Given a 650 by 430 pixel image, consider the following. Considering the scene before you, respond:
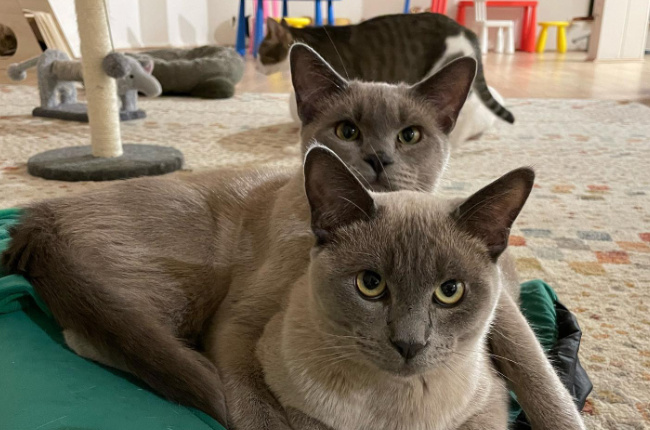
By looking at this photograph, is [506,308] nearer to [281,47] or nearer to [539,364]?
[539,364]

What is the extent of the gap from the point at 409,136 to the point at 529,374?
0.50 meters

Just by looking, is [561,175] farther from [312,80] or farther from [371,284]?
[371,284]

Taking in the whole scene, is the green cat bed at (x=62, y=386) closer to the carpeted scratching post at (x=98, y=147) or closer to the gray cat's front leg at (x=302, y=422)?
the gray cat's front leg at (x=302, y=422)

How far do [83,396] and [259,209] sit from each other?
492 millimetres

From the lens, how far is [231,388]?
933 millimetres

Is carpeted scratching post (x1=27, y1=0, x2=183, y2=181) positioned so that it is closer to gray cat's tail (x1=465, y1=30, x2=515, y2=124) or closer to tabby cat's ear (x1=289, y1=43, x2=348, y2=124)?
tabby cat's ear (x1=289, y1=43, x2=348, y2=124)

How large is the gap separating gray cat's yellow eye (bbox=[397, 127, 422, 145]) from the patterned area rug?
0.78 feet

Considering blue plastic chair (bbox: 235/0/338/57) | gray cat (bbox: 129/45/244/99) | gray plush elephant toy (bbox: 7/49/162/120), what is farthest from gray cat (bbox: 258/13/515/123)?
blue plastic chair (bbox: 235/0/338/57)

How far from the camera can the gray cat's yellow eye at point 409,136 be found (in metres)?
1.21

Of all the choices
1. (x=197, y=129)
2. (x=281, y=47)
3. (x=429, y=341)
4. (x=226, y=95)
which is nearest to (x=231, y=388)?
(x=429, y=341)

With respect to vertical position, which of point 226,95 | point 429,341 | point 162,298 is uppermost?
point 429,341

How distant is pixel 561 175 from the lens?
96.9 inches

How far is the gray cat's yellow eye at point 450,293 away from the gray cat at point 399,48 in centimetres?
217

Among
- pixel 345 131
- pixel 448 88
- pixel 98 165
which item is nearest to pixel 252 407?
pixel 345 131
